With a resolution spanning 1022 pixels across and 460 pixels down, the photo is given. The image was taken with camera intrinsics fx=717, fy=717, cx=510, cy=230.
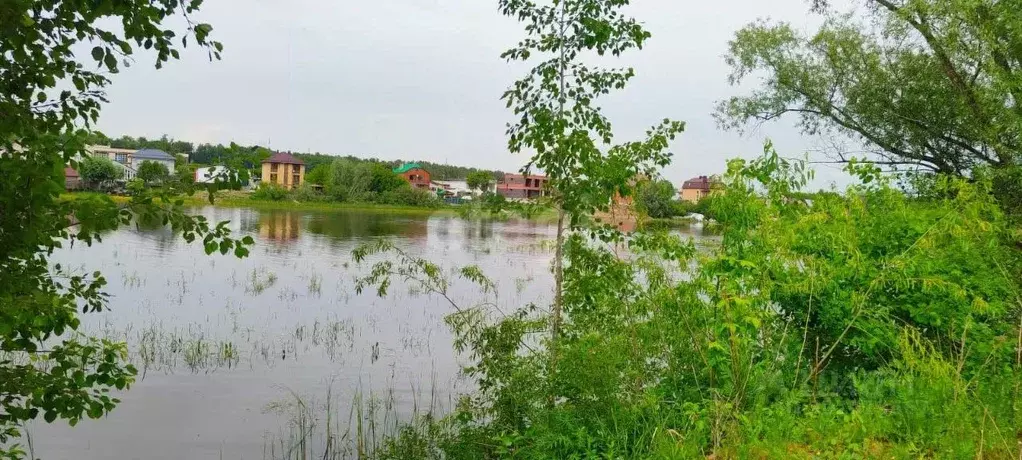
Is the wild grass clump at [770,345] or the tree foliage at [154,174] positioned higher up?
the tree foliage at [154,174]

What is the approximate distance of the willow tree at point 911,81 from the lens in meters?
10.1

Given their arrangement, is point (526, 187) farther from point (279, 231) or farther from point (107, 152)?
point (279, 231)

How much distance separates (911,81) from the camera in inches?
483

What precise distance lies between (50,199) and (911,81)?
13.1m

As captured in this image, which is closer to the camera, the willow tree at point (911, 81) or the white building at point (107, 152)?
the white building at point (107, 152)

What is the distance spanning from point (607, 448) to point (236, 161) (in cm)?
283

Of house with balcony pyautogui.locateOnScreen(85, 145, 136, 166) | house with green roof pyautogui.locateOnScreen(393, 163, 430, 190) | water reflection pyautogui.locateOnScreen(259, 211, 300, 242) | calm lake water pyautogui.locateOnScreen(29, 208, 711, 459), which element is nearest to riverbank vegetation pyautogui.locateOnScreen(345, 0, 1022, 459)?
calm lake water pyautogui.locateOnScreen(29, 208, 711, 459)

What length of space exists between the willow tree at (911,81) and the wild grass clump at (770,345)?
4.63 metres

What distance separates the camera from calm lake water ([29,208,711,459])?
8.27 metres

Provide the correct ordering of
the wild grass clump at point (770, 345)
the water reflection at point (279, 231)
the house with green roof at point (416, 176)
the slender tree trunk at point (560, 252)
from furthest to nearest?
the house with green roof at point (416, 176) → the water reflection at point (279, 231) → the slender tree trunk at point (560, 252) → the wild grass clump at point (770, 345)

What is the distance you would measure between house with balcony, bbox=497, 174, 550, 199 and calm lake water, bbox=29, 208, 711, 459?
426 mm

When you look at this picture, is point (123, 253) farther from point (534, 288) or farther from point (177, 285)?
point (534, 288)

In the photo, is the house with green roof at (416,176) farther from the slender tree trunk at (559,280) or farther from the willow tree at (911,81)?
the slender tree trunk at (559,280)

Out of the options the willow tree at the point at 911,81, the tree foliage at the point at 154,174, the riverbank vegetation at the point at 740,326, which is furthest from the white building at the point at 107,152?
the willow tree at the point at 911,81
